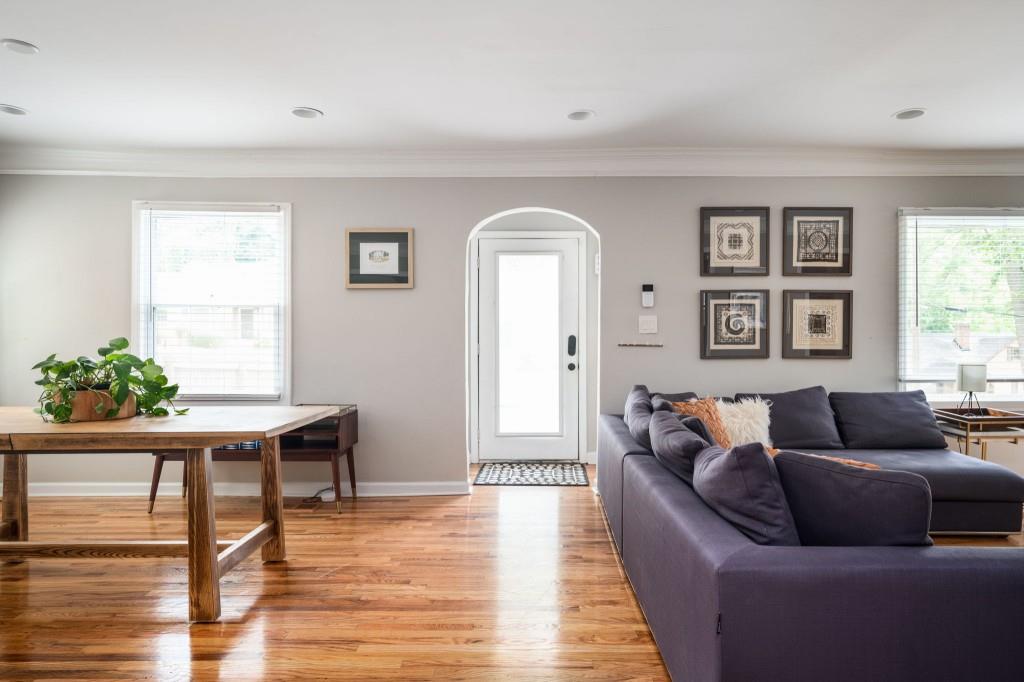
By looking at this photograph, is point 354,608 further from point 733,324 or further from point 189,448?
point 733,324

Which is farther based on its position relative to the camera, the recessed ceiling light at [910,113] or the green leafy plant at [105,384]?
the recessed ceiling light at [910,113]

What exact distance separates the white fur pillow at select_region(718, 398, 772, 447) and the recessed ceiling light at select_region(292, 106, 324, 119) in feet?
10.4

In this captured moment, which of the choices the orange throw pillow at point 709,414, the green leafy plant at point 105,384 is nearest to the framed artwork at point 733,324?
the orange throw pillow at point 709,414

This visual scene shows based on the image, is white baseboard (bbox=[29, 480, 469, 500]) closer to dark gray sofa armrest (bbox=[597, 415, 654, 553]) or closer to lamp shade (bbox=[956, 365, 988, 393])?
dark gray sofa armrest (bbox=[597, 415, 654, 553])

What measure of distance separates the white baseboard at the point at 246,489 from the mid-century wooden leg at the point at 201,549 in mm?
1890

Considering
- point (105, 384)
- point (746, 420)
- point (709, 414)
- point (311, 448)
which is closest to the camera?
point (105, 384)

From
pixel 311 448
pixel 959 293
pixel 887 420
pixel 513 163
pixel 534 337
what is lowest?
pixel 311 448

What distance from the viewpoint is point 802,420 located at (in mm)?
3738

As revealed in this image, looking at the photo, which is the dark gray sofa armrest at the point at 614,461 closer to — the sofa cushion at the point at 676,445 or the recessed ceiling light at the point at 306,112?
the sofa cushion at the point at 676,445

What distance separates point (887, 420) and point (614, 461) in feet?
6.88

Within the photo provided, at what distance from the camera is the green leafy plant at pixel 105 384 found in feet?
8.20

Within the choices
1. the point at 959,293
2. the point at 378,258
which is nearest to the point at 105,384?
the point at 378,258

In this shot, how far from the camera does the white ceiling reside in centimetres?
237

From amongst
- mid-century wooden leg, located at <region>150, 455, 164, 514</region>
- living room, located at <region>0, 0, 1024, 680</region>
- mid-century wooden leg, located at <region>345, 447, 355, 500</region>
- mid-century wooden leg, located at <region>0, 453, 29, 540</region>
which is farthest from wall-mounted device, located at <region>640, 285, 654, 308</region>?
mid-century wooden leg, located at <region>0, 453, 29, 540</region>
